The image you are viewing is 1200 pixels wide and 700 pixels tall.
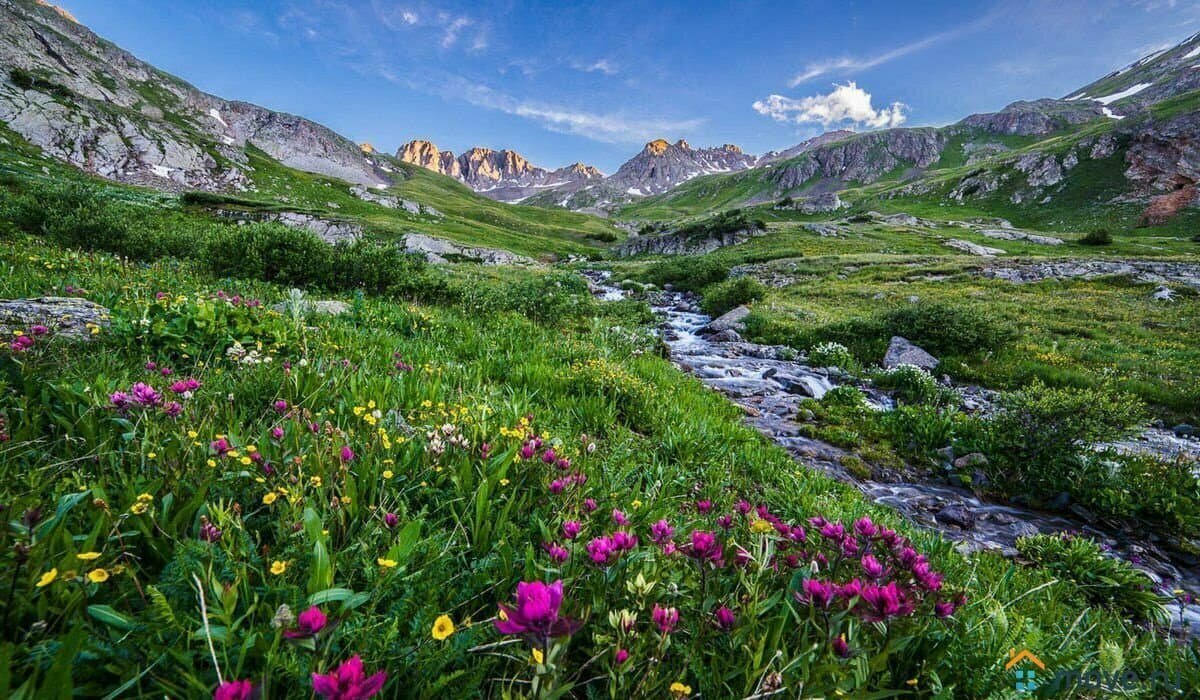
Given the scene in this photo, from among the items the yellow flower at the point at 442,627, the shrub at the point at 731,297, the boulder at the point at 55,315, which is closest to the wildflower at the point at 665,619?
the yellow flower at the point at 442,627

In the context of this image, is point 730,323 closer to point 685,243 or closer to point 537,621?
point 537,621

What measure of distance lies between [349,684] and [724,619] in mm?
1184

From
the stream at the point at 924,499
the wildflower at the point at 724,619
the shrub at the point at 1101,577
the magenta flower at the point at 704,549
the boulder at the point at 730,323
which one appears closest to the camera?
the wildflower at the point at 724,619

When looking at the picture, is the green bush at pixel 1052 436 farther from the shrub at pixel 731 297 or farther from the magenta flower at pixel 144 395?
the shrub at pixel 731 297

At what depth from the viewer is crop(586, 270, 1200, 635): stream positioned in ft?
14.9

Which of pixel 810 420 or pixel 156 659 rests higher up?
pixel 156 659

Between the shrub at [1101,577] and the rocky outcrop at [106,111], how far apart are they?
107m

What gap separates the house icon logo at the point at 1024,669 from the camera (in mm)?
1608

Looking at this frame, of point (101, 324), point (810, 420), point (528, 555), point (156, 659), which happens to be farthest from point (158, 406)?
point (810, 420)

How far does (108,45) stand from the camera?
126 metres

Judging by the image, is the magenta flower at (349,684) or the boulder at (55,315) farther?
the boulder at (55,315)

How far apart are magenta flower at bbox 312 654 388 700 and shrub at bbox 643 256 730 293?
2741cm

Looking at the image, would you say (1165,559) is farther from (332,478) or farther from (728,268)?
(728,268)

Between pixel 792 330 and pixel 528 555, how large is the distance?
573 inches
